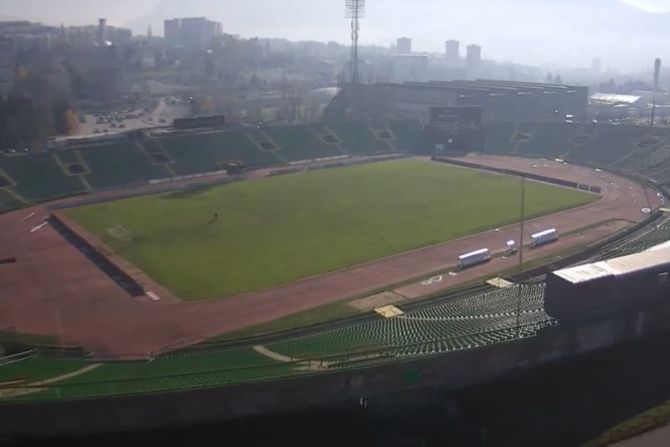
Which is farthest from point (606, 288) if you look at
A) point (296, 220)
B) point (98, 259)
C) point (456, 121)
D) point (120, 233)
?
point (456, 121)

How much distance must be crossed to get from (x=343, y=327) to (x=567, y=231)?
19.5 meters

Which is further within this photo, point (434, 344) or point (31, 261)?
point (31, 261)

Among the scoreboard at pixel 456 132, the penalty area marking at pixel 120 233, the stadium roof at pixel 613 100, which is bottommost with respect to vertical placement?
the penalty area marking at pixel 120 233

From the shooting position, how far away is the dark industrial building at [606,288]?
22438mm

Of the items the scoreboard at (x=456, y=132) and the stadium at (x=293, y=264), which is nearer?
the stadium at (x=293, y=264)

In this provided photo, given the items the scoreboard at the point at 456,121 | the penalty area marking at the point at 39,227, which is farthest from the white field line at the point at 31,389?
the scoreboard at the point at 456,121

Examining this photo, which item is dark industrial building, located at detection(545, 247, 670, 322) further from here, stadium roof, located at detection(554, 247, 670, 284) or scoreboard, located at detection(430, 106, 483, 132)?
scoreboard, located at detection(430, 106, 483, 132)

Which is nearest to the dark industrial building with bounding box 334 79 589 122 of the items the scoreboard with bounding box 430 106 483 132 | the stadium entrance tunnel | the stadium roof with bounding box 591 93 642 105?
the scoreboard with bounding box 430 106 483 132

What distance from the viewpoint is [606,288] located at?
22750 mm

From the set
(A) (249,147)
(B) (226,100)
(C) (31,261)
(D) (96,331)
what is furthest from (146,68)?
(D) (96,331)

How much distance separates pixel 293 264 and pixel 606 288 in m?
16.2

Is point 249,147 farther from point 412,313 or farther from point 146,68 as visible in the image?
point 146,68

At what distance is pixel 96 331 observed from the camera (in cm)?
2706

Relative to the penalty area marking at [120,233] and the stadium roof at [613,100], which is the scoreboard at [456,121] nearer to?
the penalty area marking at [120,233]
